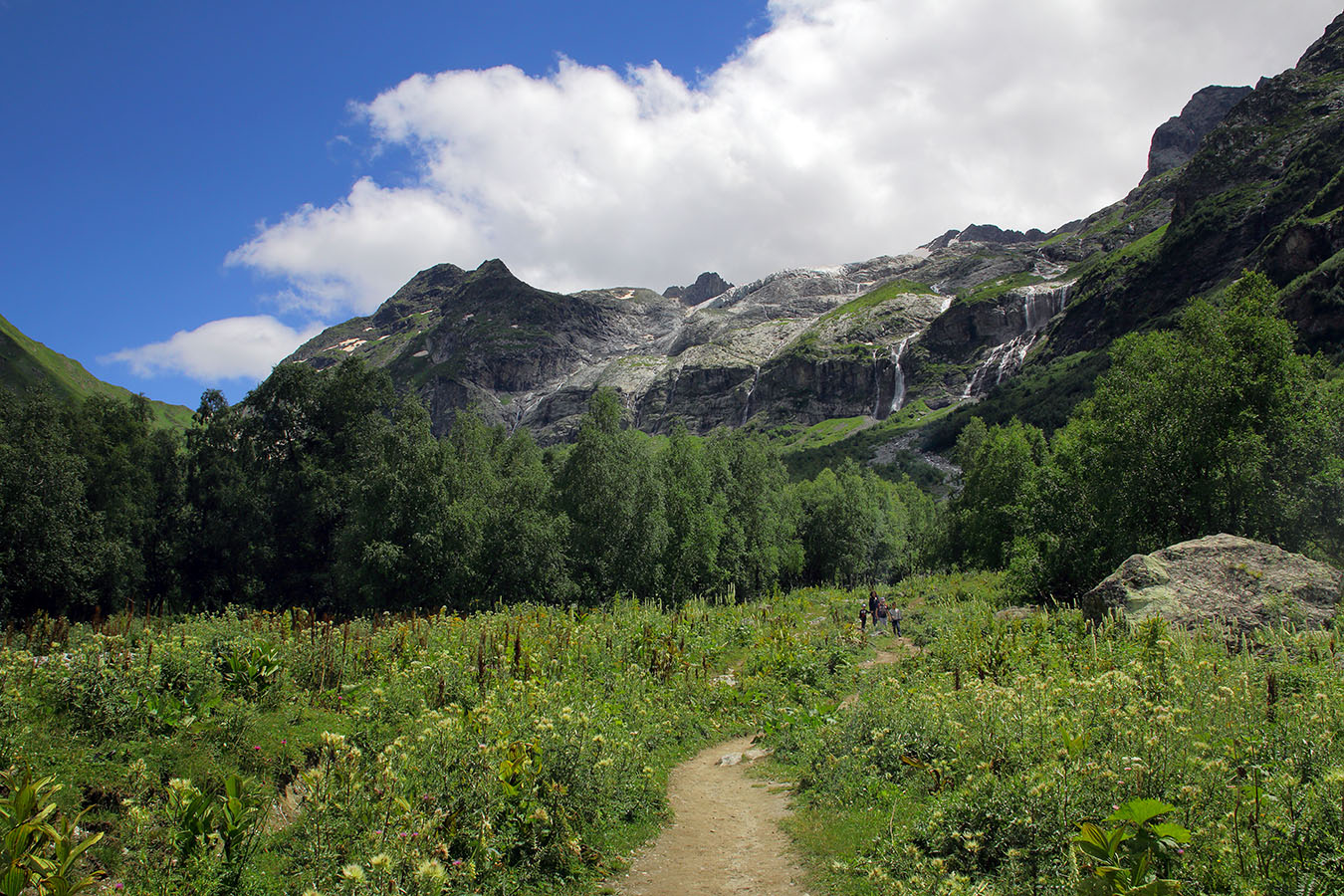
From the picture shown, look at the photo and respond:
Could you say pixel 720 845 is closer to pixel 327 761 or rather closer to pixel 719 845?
pixel 719 845

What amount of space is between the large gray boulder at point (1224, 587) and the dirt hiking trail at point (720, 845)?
805 cm

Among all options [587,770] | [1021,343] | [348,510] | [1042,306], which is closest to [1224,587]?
[587,770]

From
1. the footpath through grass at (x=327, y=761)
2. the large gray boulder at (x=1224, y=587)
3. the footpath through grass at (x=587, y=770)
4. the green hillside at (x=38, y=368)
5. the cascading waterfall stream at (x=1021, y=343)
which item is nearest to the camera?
the footpath through grass at (x=587, y=770)

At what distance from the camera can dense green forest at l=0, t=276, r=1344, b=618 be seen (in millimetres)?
21047

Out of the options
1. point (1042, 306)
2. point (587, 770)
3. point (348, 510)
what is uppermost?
point (1042, 306)

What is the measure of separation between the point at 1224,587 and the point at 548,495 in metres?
31.2

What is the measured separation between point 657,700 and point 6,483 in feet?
124

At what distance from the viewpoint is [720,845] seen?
26.4 ft

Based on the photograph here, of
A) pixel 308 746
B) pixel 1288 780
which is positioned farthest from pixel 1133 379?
pixel 308 746

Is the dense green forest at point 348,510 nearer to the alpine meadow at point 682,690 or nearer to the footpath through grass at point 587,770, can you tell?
the alpine meadow at point 682,690

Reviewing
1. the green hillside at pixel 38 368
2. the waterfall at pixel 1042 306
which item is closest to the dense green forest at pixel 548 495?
the green hillside at pixel 38 368

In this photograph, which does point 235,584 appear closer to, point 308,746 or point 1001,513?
point 308,746

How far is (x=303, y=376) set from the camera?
4553 cm

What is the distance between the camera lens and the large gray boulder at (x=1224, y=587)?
1238 cm
